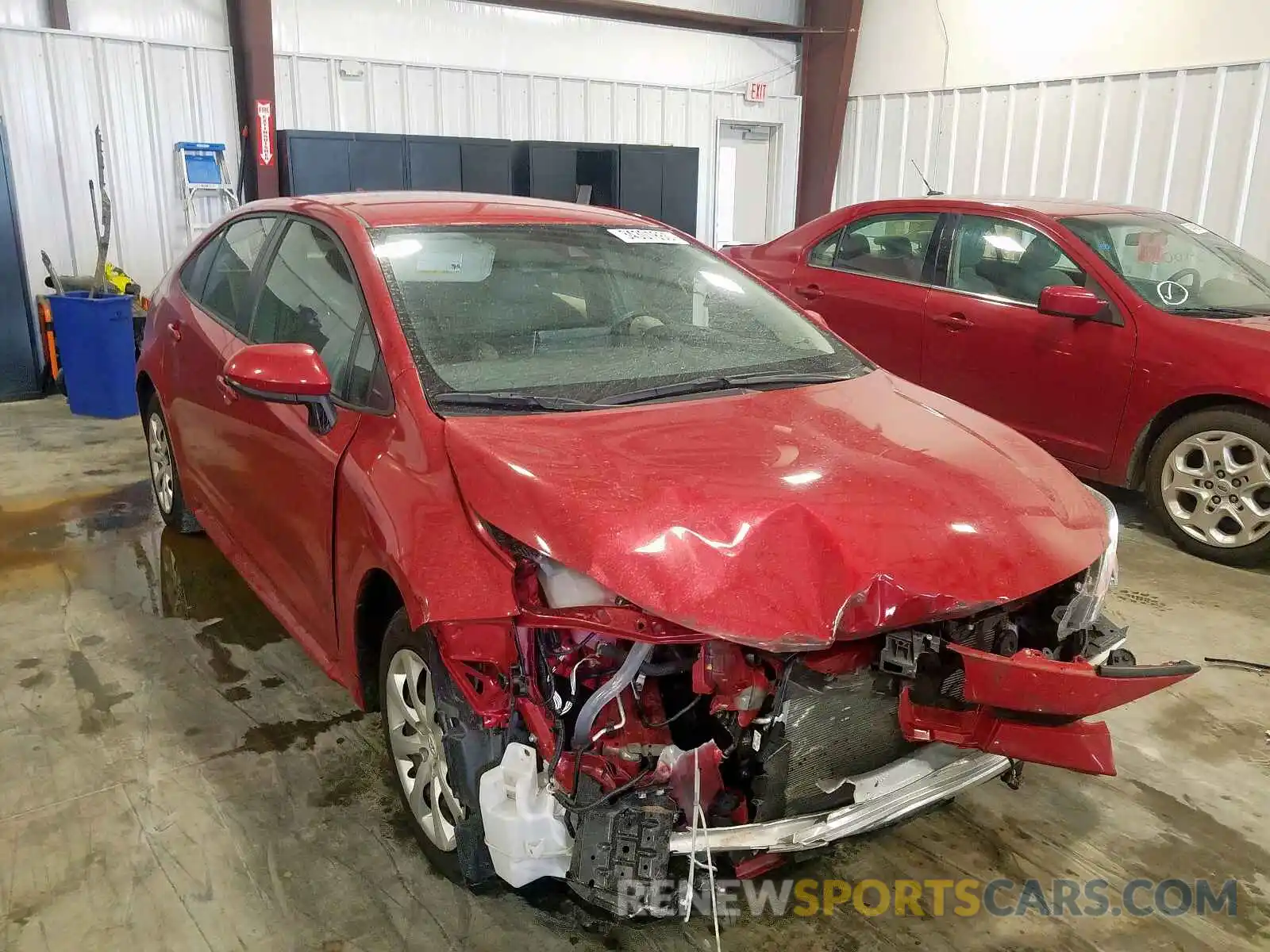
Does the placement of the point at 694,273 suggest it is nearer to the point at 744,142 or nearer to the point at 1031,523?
the point at 1031,523

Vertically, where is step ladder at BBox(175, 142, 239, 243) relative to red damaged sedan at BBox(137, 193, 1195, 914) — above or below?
above

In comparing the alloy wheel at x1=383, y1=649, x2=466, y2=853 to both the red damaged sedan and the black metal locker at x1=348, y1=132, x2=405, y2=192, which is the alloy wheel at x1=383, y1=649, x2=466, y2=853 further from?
the black metal locker at x1=348, y1=132, x2=405, y2=192

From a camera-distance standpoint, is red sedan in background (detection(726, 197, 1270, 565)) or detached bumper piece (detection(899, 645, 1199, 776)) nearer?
detached bumper piece (detection(899, 645, 1199, 776))

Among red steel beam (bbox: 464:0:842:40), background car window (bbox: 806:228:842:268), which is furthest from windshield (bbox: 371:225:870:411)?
red steel beam (bbox: 464:0:842:40)

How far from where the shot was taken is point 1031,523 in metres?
1.93

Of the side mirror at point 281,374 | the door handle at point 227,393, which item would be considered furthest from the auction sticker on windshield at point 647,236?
the door handle at point 227,393

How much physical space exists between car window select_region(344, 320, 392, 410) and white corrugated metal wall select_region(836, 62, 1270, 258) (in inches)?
263

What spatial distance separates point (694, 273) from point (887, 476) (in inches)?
47.5

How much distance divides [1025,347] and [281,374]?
3.64 m

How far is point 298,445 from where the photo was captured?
2447mm

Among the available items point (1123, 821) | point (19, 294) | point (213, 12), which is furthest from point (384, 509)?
point (213, 12)

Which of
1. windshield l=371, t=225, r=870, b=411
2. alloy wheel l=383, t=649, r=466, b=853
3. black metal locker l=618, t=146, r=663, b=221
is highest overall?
black metal locker l=618, t=146, r=663, b=221

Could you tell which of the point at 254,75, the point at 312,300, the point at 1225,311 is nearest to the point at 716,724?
the point at 312,300

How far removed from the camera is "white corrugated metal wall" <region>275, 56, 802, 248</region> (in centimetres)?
784
